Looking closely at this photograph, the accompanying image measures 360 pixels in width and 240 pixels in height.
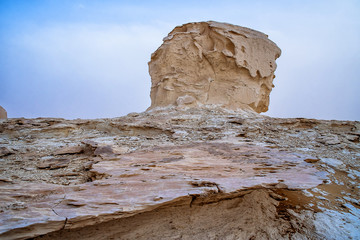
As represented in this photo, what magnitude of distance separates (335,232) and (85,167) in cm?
436

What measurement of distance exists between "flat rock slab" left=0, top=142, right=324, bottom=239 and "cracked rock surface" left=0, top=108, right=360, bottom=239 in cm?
1

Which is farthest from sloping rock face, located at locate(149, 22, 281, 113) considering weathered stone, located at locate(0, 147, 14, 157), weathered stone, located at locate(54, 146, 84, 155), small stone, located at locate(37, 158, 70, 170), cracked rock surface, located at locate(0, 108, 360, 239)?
weathered stone, located at locate(0, 147, 14, 157)

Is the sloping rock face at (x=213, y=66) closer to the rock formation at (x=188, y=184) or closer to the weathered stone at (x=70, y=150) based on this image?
the rock formation at (x=188, y=184)

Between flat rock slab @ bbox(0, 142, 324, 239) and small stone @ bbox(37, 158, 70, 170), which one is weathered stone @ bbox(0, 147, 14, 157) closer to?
small stone @ bbox(37, 158, 70, 170)

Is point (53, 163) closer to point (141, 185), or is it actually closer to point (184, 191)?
Answer: point (141, 185)

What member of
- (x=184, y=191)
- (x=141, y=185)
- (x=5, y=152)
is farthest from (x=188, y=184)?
(x=5, y=152)

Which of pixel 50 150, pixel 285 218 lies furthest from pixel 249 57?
pixel 50 150

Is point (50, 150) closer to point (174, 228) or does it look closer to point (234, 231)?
point (174, 228)

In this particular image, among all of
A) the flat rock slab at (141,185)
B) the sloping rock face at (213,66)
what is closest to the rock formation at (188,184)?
the flat rock slab at (141,185)

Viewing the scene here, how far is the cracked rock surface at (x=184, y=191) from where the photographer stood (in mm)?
2264

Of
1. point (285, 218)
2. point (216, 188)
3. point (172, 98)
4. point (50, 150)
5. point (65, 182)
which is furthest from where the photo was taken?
point (172, 98)

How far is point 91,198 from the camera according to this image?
2.39m

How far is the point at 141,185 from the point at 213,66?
32.0 feet

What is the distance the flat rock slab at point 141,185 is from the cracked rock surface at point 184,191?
0.01 m
